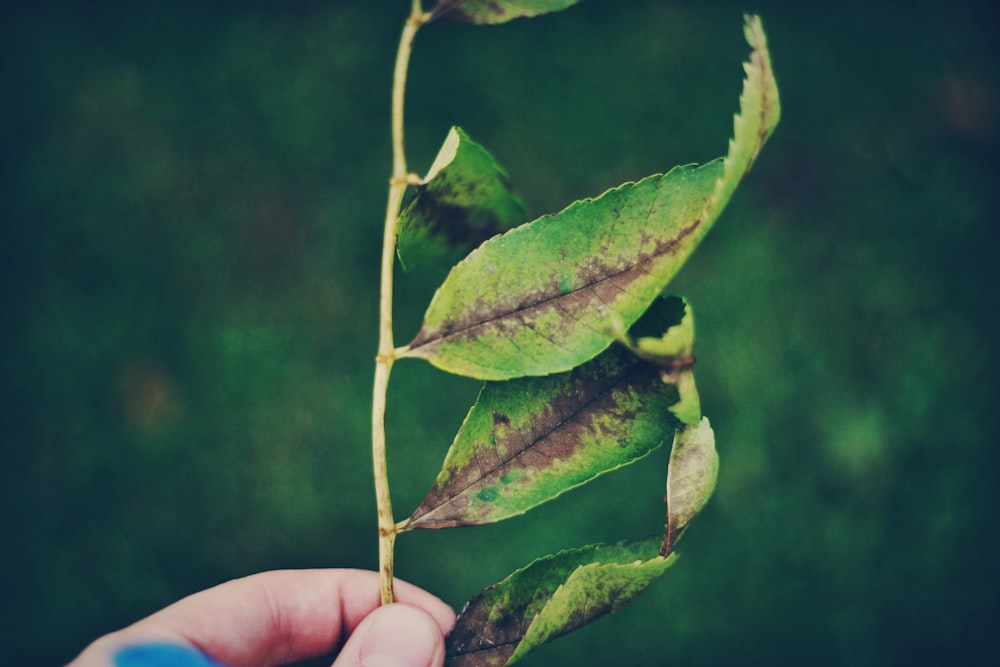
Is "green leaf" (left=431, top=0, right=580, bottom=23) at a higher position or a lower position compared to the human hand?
higher

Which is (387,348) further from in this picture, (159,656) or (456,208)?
(159,656)

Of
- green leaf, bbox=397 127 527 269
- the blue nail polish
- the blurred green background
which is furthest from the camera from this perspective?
the blurred green background

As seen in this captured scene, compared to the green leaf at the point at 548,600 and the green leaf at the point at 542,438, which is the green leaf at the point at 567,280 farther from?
the green leaf at the point at 548,600

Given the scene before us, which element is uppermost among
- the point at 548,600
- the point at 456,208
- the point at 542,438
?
the point at 456,208

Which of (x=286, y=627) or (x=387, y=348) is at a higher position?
(x=387, y=348)

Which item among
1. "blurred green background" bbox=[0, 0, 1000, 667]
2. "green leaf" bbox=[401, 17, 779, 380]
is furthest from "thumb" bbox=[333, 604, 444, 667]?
"blurred green background" bbox=[0, 0, 1000, 667]

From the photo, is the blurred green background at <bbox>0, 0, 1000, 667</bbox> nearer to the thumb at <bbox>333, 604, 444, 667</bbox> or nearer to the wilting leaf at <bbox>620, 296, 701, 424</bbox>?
the thumb at <bbox>333, 604, 444, 667</bbox>

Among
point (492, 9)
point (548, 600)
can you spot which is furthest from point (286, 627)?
point (492, 9)
